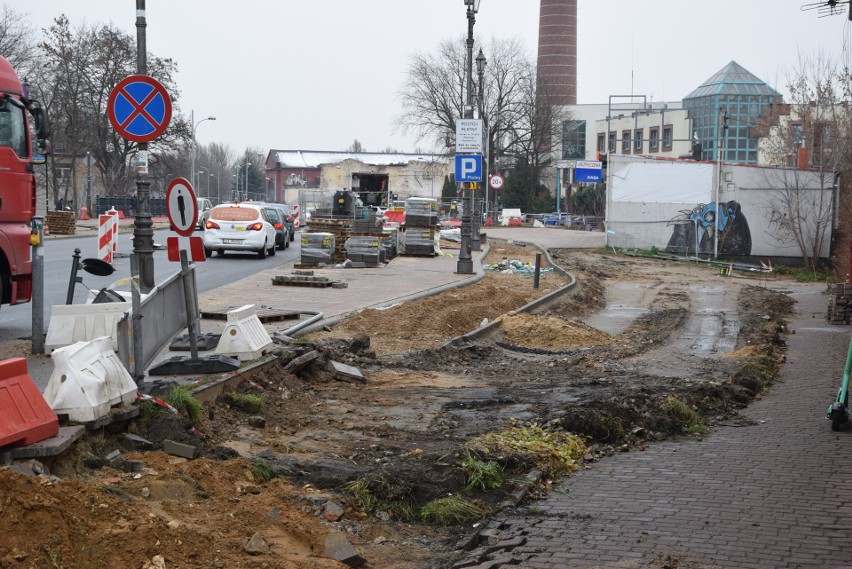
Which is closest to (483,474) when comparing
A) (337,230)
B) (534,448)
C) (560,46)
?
(534,448)

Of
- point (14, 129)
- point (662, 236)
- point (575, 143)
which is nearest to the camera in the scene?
point (14, 129)

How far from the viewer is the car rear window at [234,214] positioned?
32.8 m

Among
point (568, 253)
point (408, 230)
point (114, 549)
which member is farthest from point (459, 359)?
point (568, 253)

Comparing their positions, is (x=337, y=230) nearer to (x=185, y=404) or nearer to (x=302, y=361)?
(x=302, y=361)

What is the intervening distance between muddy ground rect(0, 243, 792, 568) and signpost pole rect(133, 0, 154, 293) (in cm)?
279

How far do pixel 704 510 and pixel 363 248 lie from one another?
23688mm

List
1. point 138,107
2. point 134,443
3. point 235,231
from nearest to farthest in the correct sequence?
1. point 134,443
2. point 138,107
3. point 235,231

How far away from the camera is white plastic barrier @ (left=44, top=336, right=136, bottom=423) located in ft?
21.3

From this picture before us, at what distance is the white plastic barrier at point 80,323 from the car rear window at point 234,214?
23.1 m

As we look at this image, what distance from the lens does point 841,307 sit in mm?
20500

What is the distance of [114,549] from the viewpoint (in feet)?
14.9

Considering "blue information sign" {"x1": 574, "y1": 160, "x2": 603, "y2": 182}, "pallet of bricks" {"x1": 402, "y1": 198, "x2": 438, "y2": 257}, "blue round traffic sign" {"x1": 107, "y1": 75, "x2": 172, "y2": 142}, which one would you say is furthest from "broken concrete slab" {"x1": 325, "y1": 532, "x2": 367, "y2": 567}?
"blue information sign" {"x1": 574, "y1": 160, "x2": 603, "y2": 182}

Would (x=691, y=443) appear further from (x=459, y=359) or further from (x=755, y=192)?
(x=755, y=192)

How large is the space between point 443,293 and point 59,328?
12.1 m
